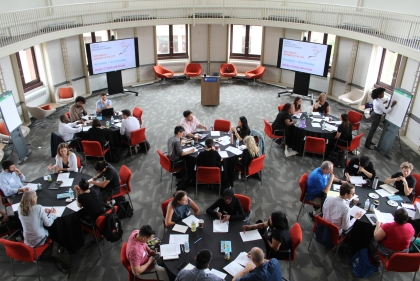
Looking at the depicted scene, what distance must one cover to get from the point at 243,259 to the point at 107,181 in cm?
313

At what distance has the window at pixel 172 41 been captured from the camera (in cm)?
1617

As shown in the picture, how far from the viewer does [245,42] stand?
1645 centimetres

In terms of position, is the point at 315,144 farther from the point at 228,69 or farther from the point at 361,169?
the point at 228,69

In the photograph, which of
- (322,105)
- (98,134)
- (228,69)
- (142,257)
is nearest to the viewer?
(142,257)

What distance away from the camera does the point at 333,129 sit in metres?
9.11

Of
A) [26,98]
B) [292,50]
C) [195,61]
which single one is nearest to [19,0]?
[26,98]

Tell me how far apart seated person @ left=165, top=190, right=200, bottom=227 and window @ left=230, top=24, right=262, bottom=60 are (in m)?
12.1

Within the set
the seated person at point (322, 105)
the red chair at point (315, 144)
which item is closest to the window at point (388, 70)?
the seated person at point (322, 105)

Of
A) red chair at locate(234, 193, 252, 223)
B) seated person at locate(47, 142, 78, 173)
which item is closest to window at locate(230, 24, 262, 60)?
seated person at locate(47, 142, 78, 173)

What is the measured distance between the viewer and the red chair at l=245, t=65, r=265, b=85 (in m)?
15.5

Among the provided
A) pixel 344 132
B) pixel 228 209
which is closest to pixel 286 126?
pixel 344 132

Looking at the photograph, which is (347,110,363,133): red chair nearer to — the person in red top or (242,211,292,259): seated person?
the person in red top

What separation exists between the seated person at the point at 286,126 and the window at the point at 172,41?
859 centimetres

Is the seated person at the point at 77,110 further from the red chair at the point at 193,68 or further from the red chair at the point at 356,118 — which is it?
the red chair at the point at 356,118
